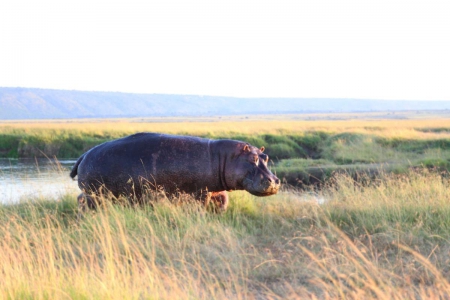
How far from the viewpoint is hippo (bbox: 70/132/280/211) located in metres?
6.76

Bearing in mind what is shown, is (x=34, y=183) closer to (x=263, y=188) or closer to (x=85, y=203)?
(x=85, y=203)

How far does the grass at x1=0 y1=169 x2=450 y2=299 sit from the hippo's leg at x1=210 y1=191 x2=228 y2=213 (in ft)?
0.46

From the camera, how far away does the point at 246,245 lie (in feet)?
19.3

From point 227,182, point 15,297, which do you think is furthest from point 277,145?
point 15,297

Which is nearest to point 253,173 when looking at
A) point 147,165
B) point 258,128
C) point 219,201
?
point 219,201

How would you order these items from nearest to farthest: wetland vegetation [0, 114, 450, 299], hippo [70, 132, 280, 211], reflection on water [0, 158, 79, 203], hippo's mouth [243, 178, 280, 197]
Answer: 1. wetland vegetation [0, 114, 450, 299]
2. hippo's mouth [243, 178, 280, 197]
3. hippo [70, 132, 280, 211]
4. reflection on water [0, 158, 79, 203]

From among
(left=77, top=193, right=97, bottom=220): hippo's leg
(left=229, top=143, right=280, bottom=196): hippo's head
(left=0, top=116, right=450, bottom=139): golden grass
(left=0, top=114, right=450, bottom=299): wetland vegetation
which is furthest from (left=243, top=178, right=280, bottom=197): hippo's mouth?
(left=0, top=116, right=450, bottom=139): golden grass

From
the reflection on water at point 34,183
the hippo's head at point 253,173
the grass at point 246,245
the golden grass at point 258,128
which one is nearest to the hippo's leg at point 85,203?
the grass at point 246,245

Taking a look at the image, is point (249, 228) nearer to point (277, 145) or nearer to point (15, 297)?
point (15, 297)

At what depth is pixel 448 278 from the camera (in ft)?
15.7

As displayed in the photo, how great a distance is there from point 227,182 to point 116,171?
1.29 meters

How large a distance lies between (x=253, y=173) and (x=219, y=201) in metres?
0.61

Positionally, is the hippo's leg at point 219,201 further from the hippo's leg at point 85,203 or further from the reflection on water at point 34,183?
the reflection on water at point 34,183

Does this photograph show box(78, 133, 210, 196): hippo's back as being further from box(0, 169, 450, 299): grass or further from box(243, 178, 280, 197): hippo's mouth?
box(243, 178, 280, 197): hippo's mouth
